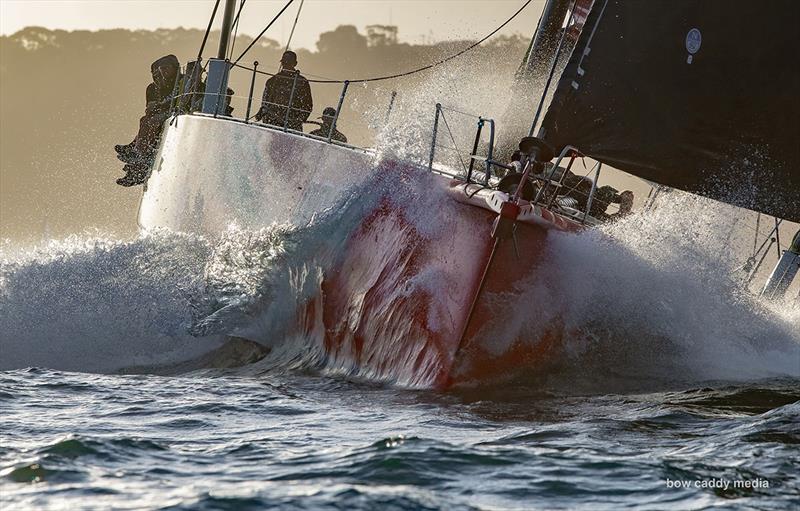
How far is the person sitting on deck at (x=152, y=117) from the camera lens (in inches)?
596

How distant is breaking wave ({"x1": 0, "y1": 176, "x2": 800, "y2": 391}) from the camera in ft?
25.8

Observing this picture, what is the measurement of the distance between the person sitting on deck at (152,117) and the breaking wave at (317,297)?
415 centimetres

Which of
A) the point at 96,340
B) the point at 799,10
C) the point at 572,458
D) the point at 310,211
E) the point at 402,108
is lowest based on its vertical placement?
the point at 96,340

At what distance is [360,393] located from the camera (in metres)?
7.39

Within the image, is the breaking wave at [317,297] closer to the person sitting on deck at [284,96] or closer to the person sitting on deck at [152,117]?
the person sitting on deck at [284,96]

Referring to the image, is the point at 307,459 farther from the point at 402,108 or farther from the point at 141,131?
the point at 141,131

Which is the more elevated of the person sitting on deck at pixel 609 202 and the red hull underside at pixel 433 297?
the person sitting on deck at pixel 609 202

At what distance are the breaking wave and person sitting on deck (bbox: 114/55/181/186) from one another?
13.6ft

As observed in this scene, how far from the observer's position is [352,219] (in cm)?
885

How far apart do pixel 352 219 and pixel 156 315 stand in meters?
1.94

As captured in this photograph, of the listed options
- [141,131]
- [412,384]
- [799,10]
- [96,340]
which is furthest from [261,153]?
[141,131]

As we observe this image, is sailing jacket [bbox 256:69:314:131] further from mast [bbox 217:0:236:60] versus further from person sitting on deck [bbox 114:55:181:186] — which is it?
person sitting on deck [bbox 114:55:181:186]

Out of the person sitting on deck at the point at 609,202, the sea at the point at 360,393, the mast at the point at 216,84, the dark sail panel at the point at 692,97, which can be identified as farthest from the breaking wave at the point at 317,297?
the mast at the point at 216,84

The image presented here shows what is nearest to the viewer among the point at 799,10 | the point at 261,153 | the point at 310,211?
the point at 799,10
